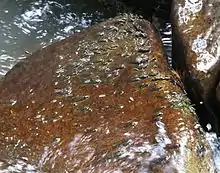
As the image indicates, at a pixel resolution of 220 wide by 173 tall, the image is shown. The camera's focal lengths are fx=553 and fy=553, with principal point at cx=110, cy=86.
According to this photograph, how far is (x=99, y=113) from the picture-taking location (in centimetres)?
383

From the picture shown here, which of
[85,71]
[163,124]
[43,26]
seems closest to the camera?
[163,124]

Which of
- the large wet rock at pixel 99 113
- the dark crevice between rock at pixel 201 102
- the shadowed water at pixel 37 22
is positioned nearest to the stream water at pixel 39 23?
the shadowed water at pixel 37 22

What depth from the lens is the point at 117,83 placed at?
4148 mm

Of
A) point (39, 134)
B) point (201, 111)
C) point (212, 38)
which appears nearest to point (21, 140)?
point (39, 134)

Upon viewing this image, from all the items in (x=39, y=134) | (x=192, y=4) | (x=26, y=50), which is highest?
(x=192, y=4)

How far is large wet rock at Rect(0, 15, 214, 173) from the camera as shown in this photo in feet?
11.3

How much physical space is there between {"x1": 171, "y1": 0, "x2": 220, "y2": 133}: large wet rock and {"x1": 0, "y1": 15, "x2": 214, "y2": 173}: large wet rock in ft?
0.91

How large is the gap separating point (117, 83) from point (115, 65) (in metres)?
0.30

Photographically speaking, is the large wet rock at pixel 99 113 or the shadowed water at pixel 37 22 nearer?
the large wet rock at pixel 99 113

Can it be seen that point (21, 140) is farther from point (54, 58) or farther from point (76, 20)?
point (76, 20)

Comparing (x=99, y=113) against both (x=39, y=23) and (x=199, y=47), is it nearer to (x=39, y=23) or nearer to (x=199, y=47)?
(x=199, y=47)

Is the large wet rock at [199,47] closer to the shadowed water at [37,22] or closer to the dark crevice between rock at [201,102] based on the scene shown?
the dark crevice between rock at [201,102]

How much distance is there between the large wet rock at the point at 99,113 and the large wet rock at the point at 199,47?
279 millimetres

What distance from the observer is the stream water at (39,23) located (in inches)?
238
